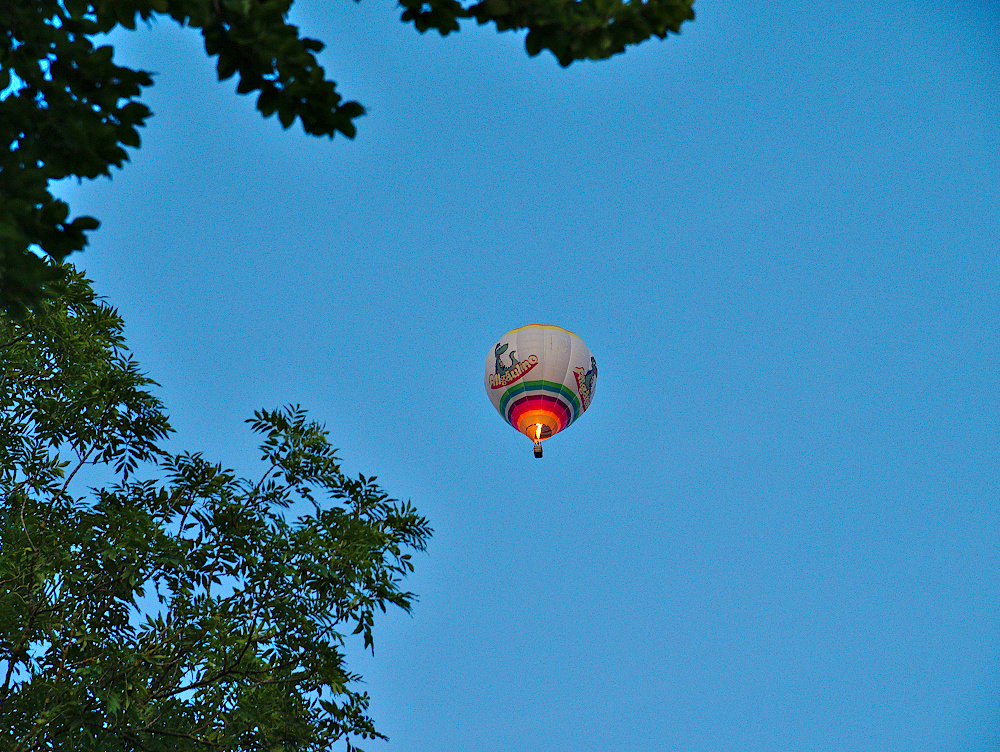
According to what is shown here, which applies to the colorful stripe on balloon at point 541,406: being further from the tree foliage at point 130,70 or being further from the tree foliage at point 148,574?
the tree foliage at point 130,70

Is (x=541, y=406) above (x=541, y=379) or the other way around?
the other way around

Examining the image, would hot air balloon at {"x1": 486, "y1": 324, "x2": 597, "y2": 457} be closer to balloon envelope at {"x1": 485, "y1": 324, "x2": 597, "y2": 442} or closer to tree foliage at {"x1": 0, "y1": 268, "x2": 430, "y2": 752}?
balloon envelope at {"x1": 485, "y1": 324, "x2": 597, "y2": 442}

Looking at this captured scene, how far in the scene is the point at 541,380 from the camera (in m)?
18.4

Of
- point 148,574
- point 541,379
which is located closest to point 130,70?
point 148,574

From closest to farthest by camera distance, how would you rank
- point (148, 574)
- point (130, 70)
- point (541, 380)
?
point (130, 70) → point (148, 574) → point (541, 380)

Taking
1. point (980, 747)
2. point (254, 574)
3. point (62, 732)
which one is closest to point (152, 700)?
point (62, 732)

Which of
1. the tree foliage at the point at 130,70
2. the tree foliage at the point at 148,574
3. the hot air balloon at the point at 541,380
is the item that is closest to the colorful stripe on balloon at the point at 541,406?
the hot air balloon at the point at 541,380

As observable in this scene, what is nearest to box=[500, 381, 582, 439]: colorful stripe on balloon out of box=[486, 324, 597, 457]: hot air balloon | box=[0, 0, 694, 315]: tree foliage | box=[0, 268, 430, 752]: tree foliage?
box=[486, 324, 597, 457]: hot air balloon

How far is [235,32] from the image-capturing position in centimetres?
295

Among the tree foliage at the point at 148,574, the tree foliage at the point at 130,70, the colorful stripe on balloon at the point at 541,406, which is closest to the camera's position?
the tree foliage at the point at 130,70

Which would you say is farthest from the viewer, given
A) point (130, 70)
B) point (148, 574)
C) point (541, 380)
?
point (541, 380)

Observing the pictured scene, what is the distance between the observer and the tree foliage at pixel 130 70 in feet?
9.70

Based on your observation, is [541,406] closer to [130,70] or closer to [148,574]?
[148,574]

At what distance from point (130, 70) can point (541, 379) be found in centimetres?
1551
